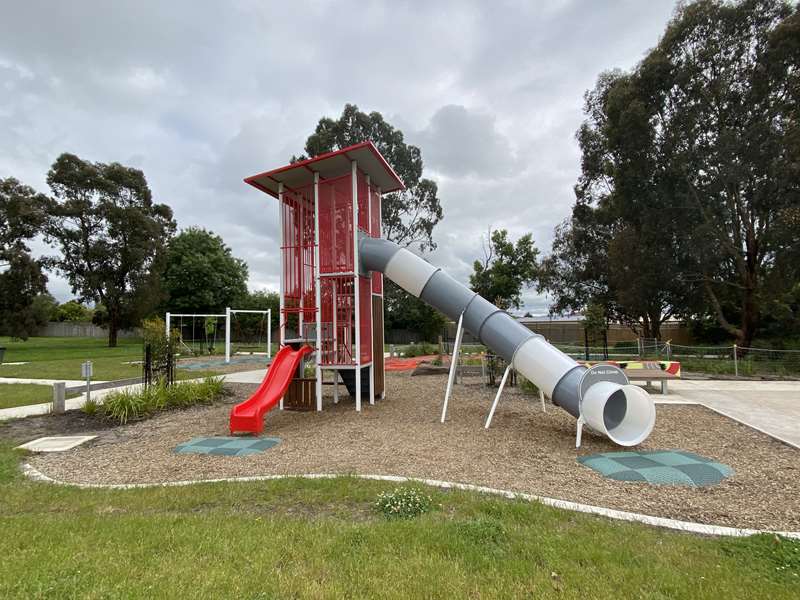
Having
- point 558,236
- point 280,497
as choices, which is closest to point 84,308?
point 558,236

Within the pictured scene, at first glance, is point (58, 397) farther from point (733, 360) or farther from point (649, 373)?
point (733, 360)

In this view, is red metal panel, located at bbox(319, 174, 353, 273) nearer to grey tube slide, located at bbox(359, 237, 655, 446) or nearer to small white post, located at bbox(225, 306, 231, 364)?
grey tube slide, located at bbox(359, 237, 655, 446)

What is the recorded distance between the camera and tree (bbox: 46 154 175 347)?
3162cm

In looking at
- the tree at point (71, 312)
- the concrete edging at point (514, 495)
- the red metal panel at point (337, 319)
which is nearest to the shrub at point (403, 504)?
the concrete edging at point (514, 495)

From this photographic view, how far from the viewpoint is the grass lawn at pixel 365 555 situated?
2.47m

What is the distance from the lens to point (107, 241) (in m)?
32.8

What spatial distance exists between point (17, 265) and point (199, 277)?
12.1 meters

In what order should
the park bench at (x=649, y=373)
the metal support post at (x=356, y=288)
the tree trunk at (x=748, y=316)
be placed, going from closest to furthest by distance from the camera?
the metal support post at (x=356, y=288), the park bench at (x=649, y=373), the tree trunk at (x=748, y=316)

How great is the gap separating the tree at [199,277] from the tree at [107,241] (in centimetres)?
304

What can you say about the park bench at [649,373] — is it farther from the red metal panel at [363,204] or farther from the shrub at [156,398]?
the shrub at [156,398]

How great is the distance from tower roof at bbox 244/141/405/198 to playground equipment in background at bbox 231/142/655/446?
0.07 feet

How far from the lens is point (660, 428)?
23.1 feet

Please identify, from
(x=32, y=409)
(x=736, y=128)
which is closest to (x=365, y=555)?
(x=32, y=409)

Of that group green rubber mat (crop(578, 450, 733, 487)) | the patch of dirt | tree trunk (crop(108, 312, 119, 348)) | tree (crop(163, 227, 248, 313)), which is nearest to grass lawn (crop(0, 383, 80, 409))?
the patch of dirt
